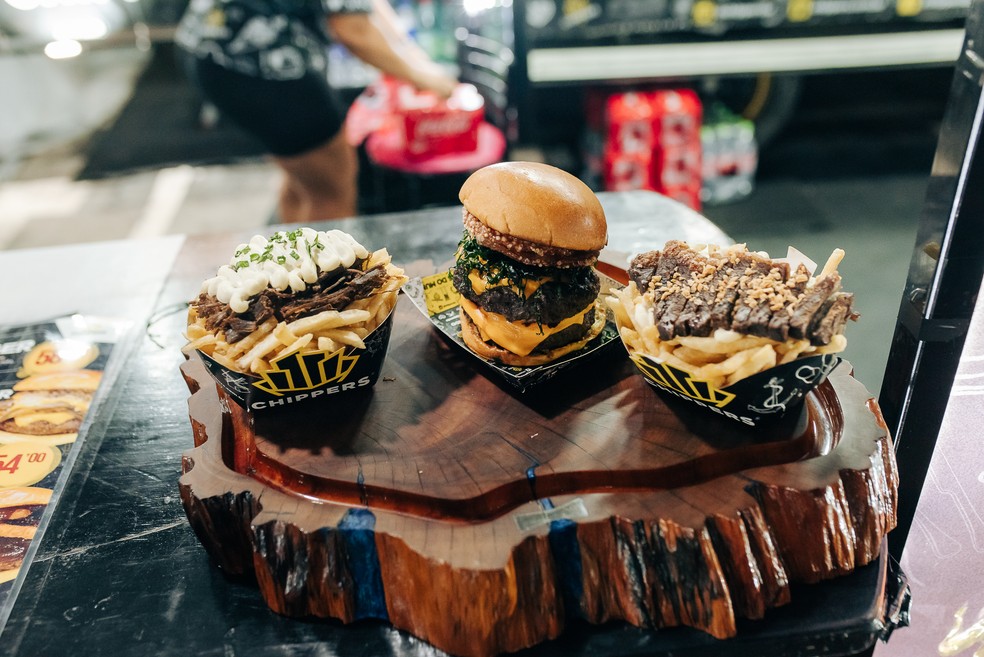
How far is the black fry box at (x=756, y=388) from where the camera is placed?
1617 millimetres

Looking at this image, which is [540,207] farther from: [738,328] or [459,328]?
[738,328]

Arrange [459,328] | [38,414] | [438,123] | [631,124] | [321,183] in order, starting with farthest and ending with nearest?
[631,124], [321,183], [438,123], [38,414], [459,328]

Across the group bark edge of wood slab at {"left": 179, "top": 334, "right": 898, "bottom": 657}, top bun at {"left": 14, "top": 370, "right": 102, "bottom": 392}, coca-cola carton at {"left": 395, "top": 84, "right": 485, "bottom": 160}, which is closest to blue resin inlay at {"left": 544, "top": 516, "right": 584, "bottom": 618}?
bark edge of wood slab at {"left": 179, "top": 334, "right": 898, "bottom": 657}

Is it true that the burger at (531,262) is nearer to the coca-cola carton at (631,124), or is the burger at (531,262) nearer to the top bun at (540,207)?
the top bun at (540,207)

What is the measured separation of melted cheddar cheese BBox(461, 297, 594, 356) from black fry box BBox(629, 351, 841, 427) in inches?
11.0

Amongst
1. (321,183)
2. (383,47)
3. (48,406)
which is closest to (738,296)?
(48,406)

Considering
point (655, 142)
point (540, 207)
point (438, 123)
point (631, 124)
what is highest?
point (540, 207)

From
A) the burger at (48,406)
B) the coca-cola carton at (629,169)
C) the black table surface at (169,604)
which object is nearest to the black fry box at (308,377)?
the black table surface at (169,604)

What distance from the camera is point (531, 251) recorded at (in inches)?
78.7

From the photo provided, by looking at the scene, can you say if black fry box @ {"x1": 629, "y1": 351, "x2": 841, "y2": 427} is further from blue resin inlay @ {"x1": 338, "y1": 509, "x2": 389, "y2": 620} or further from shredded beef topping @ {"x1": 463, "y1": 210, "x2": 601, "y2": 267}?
blue resin inlay @ {"x1": 338, "y1": 509, "x2": 389, "y2": 620}

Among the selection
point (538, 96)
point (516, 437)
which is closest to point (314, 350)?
point (516, 437)

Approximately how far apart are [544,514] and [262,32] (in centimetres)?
334

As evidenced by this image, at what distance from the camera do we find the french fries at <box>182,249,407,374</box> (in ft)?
5.75

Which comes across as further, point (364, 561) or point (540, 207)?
point (540, 207)
